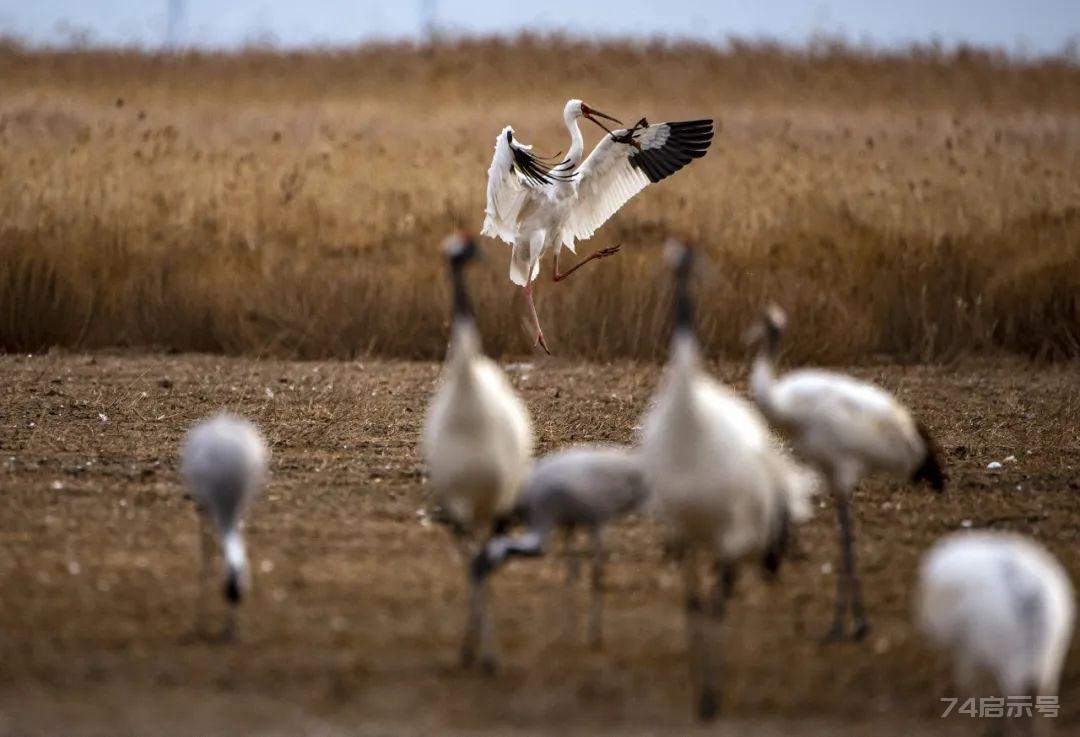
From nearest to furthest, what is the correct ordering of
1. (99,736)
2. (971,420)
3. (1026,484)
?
(99,736)
(1026,484)
(971,420)

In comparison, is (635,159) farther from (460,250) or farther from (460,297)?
(460,297)

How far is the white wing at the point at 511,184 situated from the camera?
11664 millimetres

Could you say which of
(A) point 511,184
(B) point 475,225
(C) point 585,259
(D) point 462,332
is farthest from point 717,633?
(B) point 475,225

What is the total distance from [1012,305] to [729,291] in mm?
2274

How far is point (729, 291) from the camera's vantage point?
1245cm

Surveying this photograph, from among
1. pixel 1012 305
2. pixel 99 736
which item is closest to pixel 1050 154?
pixel 1012 305

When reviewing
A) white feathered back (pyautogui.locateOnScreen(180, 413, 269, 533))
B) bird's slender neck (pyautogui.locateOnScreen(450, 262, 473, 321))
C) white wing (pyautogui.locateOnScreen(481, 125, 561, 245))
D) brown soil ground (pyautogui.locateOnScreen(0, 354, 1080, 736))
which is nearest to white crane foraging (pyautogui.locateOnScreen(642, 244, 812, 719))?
brown soil ground (pyautogui.locateOnScreen(0, 354, 1080, 736))

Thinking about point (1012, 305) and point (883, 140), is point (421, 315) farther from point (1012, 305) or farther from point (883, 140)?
point (883, 140)

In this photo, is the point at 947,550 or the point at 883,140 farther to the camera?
the point at 883,140

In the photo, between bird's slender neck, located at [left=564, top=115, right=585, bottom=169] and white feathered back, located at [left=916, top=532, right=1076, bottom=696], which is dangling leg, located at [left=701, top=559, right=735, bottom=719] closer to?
white feathered back, located at [left=916, top=532, right=1076, bottom=696]

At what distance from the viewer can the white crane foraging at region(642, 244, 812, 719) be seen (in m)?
4.94

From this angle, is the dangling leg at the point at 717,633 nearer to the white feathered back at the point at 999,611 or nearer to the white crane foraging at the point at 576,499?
the white crane foraging at the point at 576,499

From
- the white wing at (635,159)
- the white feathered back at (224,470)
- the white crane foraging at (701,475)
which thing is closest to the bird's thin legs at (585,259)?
A: the white wing at (635,159)

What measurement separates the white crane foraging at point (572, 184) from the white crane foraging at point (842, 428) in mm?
6133
